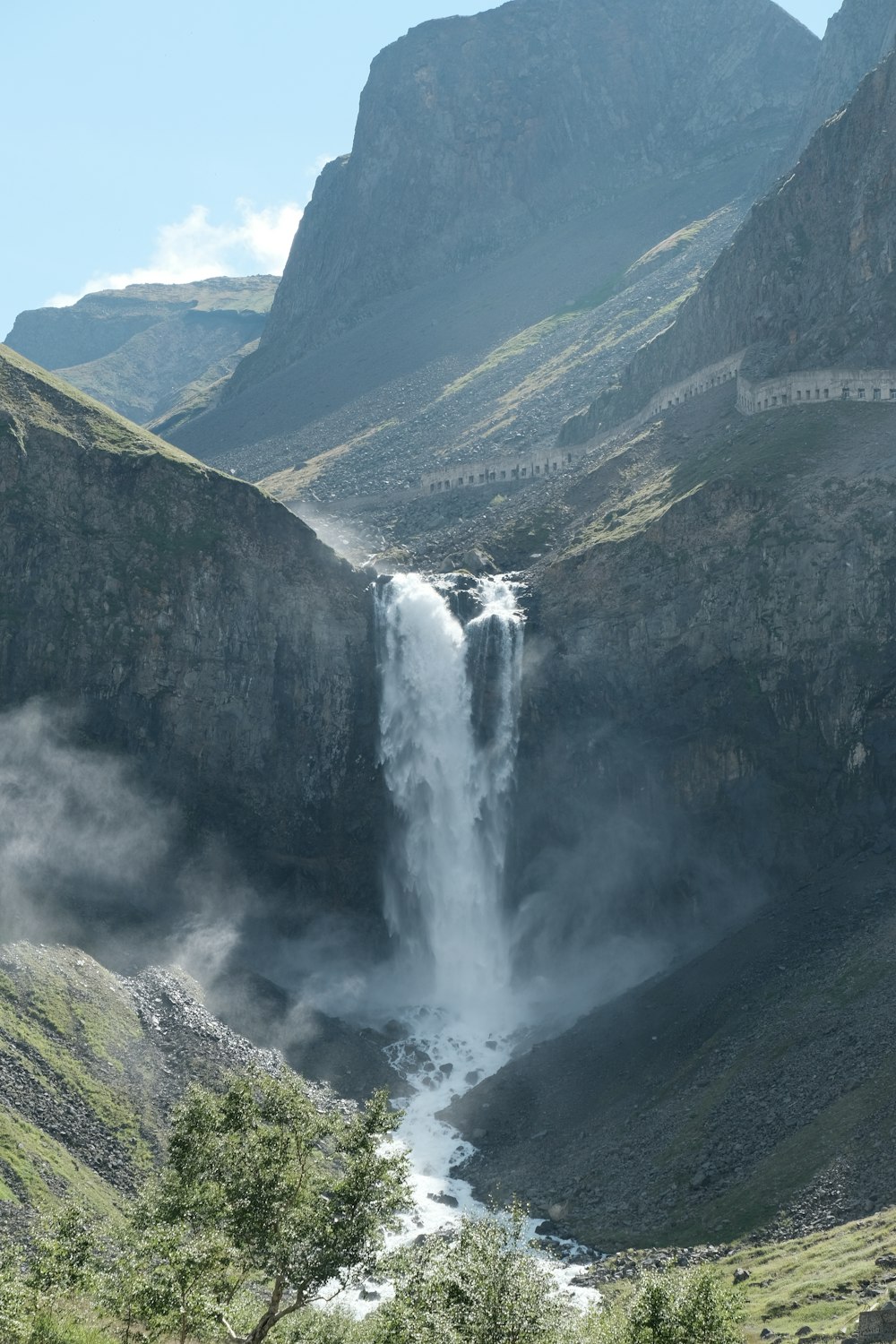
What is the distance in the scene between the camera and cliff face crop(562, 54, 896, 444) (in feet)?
377

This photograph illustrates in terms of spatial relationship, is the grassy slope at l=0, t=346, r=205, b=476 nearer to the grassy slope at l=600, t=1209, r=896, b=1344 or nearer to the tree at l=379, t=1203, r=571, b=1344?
the grassy slope at l=600, t=1209, r=896, b=1344

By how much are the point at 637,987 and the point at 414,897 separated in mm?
18331

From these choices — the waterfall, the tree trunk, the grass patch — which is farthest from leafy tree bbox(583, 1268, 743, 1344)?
the grass patch

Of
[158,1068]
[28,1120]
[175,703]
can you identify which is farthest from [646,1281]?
[175,703]

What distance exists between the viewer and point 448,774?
97500 mm

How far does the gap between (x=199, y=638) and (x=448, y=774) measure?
2043 centimetres

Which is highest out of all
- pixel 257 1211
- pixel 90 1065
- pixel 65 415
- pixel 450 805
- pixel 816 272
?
pixel 816 272

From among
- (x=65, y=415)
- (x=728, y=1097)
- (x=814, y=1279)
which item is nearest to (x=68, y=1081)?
(x=728, y=1097)

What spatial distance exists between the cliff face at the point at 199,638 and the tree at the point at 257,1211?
2126 inches

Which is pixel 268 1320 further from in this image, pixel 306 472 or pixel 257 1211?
pixel 306 472

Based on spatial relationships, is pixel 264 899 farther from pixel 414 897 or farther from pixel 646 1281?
pixel 646 1281

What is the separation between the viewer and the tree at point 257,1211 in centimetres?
3394

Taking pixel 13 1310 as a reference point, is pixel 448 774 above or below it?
above

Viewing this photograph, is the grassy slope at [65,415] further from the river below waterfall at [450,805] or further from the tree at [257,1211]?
the tree at [257,1211]
